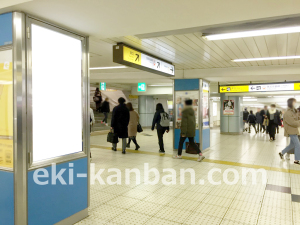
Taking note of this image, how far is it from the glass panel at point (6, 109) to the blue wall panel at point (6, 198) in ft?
0.39

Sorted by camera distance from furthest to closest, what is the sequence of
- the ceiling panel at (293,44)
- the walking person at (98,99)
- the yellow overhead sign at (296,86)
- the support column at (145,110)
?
the support column at (145,110) → the walking person at (98,99) → the yellow overhead sign at (296,86) → the ceiling panel at (293,44)

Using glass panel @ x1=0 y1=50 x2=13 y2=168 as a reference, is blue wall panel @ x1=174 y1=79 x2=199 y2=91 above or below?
above

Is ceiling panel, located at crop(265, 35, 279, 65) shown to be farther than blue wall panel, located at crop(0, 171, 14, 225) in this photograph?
Yes

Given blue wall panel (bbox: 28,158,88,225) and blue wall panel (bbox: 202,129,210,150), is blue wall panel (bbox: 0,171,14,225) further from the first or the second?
blue wall panel (bbox: 202,129,210,150)

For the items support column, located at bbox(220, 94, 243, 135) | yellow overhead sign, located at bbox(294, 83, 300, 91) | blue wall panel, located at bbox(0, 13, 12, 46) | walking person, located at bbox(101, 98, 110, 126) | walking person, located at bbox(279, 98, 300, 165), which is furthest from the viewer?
walking person, located at bbox(101, 98, 110, 126)

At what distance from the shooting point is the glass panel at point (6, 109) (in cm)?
254

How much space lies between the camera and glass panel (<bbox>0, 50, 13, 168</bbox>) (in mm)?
2538

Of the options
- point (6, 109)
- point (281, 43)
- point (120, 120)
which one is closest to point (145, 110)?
point (120, 120)

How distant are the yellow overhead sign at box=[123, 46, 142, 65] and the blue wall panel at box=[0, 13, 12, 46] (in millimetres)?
2139

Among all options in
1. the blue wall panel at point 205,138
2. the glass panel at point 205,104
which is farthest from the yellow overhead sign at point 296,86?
the blue wall panel at point 205,138

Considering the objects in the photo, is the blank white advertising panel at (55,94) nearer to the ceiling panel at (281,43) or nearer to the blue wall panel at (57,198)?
the blue wall panel at (57,198)

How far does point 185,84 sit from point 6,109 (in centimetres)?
634

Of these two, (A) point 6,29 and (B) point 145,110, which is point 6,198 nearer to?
(A) point 6,29

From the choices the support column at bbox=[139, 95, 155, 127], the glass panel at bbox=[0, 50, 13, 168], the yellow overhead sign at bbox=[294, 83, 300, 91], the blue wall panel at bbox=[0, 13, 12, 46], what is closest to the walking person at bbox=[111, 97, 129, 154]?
the glass panel at bbox=[0, 50, 13, 168]
